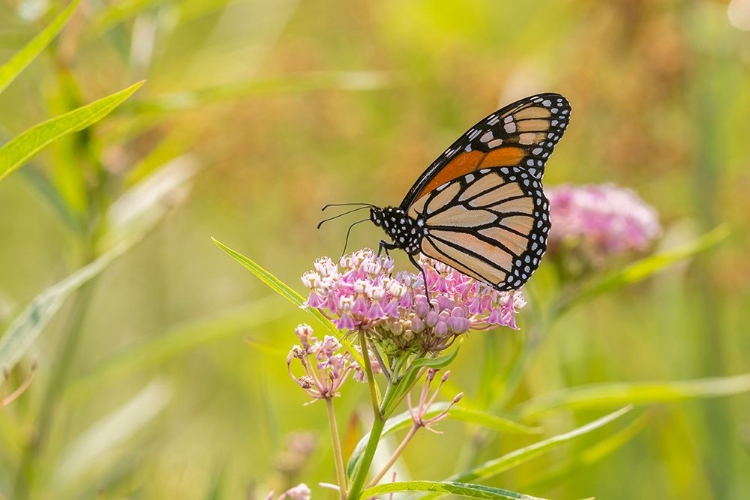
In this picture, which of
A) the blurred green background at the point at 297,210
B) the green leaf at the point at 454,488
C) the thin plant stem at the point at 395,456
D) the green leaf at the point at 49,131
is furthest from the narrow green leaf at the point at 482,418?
the green leaf at the point at 49,131

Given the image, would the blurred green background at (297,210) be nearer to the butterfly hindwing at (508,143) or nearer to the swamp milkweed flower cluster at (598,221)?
A: the swamp milkweed flower cluster at (598,221)

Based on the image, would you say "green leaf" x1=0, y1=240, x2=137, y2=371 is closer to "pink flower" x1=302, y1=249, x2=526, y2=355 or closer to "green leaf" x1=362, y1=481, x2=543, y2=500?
"pink flower" x1=302, y1=249, x2=526, y2=355

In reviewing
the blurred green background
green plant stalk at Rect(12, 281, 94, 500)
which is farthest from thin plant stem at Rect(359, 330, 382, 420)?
green plant stalk at Rect(12, 281, 94, 500)

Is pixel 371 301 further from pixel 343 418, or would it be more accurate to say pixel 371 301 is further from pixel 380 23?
pixel 380 23

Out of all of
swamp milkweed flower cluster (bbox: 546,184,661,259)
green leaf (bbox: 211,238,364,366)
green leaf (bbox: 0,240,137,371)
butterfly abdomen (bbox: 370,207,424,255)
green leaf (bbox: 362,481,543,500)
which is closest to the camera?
green leaf (bbox: 362,481,543,500)

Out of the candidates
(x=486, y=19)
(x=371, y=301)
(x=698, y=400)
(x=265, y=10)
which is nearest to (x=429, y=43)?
(x=486, y=19)

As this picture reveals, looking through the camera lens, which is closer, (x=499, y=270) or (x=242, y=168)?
(x=499, y=270)
